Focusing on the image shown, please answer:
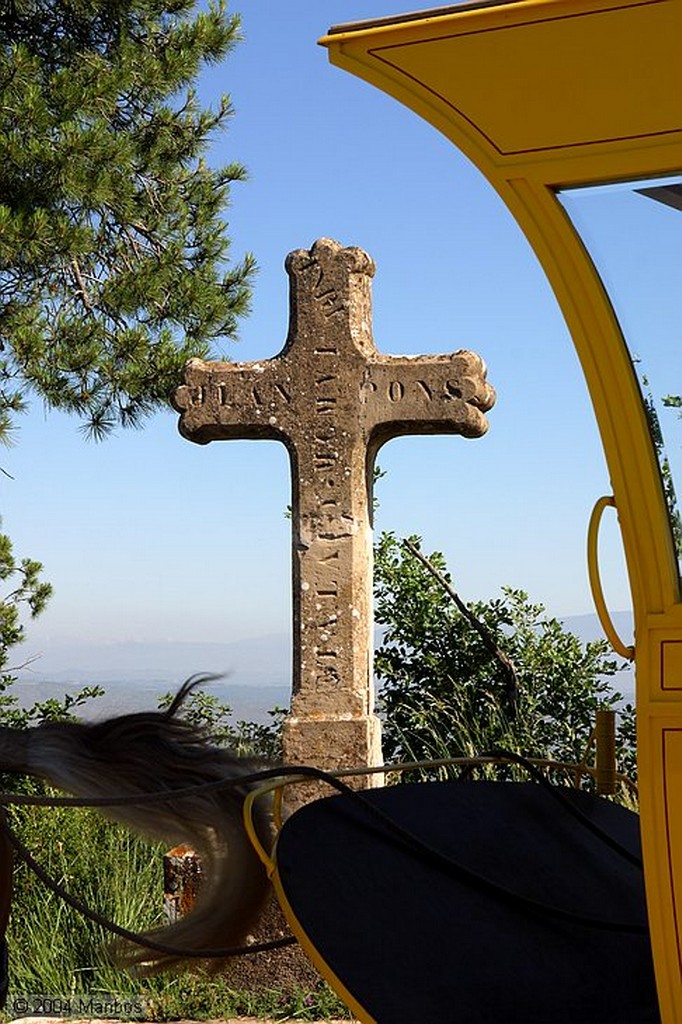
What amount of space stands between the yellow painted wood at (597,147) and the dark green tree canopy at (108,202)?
18.0 ft

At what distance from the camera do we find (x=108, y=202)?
23.9 ft

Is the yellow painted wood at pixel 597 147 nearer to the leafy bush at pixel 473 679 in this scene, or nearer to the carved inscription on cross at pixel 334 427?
the carved inscription on cross at pixel 334 427

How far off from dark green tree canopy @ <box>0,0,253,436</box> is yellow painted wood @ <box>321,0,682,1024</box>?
550cm

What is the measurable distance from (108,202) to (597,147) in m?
5.94

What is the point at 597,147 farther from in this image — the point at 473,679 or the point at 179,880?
the point at 473,679

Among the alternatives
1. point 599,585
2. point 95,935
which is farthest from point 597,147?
point 95,935

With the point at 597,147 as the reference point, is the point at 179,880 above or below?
below

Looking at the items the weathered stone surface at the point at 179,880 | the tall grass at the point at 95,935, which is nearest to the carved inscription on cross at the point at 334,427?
the weathered stone surface at the point at 179,880

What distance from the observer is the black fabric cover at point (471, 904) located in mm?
2012

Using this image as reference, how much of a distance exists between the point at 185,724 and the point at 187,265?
203 inches

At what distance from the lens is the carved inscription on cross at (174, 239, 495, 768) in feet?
16.6

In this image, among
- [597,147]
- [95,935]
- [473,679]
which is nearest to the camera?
[597,147]

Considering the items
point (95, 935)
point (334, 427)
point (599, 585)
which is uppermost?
point (334, 427)

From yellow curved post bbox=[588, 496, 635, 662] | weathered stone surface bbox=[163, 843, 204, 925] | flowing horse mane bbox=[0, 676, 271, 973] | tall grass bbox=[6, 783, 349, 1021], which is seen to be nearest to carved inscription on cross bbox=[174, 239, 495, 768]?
weathered stone surface bbox=[163, 843, 204, 925]
